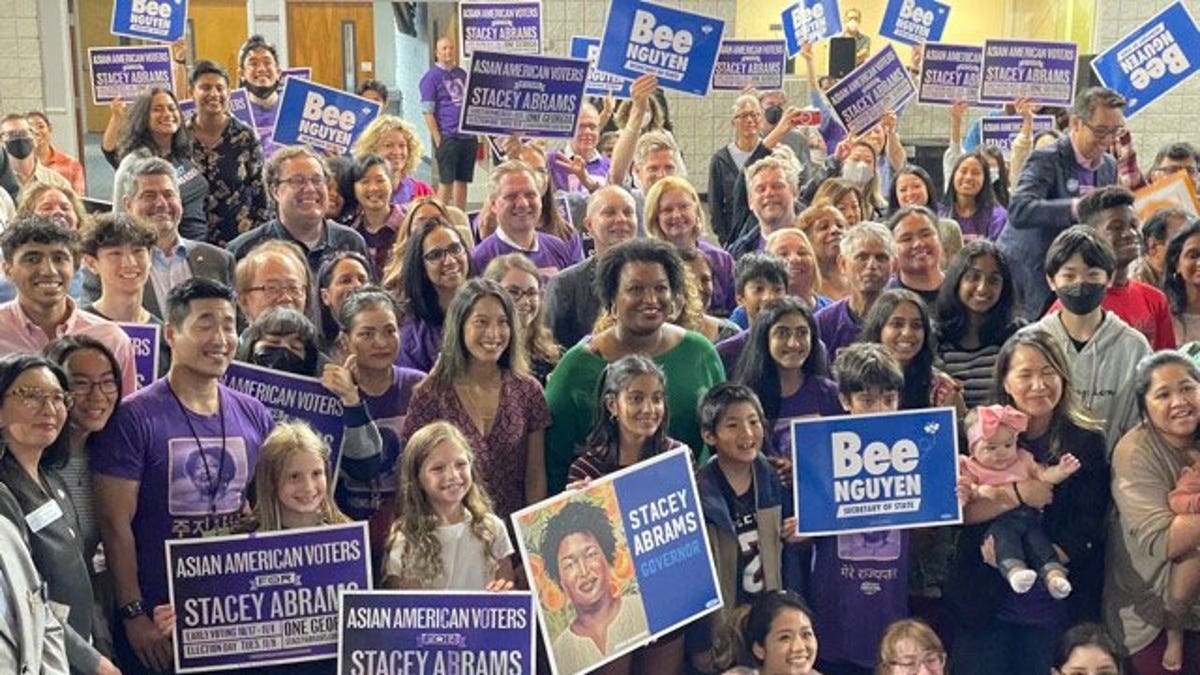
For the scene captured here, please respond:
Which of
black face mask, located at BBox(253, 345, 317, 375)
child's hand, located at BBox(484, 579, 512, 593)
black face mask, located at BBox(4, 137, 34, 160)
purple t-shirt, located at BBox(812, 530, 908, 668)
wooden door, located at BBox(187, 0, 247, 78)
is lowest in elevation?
purple t-shirt, located at BBox(812, 530, 908, 668)

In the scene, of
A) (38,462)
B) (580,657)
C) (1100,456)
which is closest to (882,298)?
(1100,456)

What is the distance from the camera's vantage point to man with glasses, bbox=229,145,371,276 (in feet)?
19.5

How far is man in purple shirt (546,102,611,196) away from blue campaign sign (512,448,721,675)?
4174mm

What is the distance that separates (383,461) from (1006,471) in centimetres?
191

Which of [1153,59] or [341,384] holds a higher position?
[1153,59]

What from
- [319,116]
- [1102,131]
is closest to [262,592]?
[1102,131]

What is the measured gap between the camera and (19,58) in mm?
14398

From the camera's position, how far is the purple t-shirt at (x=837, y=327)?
5352mm

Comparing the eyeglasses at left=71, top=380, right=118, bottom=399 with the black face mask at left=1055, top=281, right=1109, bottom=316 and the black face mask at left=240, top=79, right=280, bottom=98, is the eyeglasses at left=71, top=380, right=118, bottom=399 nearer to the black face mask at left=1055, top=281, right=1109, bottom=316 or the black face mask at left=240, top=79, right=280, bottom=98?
the black face mask at left=1055, top=281, right=1109, bottom=316

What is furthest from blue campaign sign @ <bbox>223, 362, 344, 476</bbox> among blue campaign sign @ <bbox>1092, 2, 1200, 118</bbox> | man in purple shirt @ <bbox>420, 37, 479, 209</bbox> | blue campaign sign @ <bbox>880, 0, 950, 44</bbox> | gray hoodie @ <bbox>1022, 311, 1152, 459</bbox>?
blue campaign sign @ <bbox>880, 0, 950, 44</bbox>

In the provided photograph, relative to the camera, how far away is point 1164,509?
14.4 feet

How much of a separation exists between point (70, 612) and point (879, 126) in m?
6.65

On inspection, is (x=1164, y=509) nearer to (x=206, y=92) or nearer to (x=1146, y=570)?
(x=1146, y=570)

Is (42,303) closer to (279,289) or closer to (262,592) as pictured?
(279,289)
